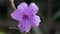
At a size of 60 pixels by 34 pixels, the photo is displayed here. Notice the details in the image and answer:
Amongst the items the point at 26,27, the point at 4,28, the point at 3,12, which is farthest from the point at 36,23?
the point at 3,12

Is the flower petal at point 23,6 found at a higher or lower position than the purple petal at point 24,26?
higher

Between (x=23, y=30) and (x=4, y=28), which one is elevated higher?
(x=4, y=28)

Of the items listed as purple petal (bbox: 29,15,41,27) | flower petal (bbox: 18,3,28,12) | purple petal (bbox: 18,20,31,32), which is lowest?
purple petal (bbox: 18,20,31,32)

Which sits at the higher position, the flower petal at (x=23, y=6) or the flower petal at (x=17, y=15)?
the flower petal at (x=23, y=6)

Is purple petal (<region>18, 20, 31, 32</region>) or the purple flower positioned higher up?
the purple flower

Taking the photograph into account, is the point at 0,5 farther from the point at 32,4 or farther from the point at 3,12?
the point at 32,4

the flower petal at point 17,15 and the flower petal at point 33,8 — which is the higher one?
the flower petal at point 33,8

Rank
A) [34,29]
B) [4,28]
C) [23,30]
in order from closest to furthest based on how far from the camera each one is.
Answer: [23,30] → [34,29] → [4,28]

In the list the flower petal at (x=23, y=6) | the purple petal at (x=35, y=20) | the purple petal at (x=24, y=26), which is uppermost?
the flower petal at (x=23, y=6)
